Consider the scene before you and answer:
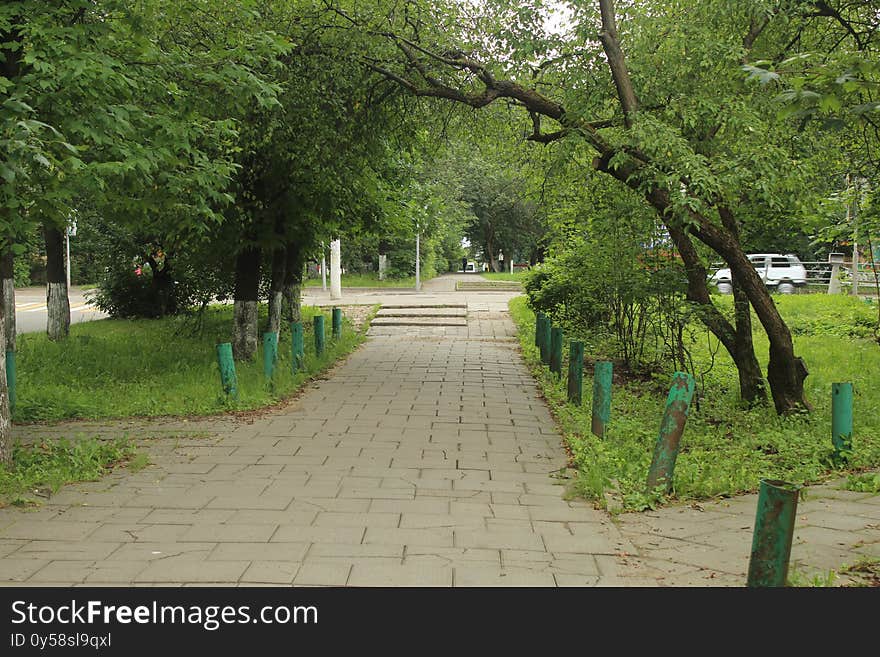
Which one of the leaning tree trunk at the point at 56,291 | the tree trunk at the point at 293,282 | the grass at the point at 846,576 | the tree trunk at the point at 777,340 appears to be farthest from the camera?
the leaning tree trunk at the point at 56,291

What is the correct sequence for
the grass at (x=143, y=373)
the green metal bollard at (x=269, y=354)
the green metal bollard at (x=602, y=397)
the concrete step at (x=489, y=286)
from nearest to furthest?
1. the green metal bollard at (x=602, y=397)
2. the grass at (x=143, y=373)
3. the green metal bollard at (x=269, y=354)
4. the concrete step at (x=489, y=286)

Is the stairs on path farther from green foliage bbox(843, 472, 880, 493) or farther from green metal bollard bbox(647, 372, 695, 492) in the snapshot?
green foliage bbox(843, 472, 880, 493)

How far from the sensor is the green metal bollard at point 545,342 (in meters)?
14.2

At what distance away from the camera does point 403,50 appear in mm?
10719

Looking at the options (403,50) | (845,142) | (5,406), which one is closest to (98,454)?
(5,406)

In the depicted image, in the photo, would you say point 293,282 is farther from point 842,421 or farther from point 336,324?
point 842,421

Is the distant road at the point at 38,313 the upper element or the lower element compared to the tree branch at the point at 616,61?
lower

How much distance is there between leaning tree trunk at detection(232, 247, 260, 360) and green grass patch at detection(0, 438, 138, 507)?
18.4 ft

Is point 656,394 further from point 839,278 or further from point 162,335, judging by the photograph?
point 839,278

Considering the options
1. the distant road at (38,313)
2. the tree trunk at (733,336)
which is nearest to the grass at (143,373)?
the distant road at (38,313)

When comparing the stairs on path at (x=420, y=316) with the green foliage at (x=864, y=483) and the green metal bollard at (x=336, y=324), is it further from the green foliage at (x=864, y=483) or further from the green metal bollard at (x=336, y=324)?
the green foliage at (x=864, y=483)

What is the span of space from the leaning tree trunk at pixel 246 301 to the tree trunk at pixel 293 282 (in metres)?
2.37

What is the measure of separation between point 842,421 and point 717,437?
5.42 feet

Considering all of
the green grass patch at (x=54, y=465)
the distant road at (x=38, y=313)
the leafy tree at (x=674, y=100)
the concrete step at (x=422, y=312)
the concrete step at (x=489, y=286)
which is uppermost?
the leafy tree at (x=674, y=100)
